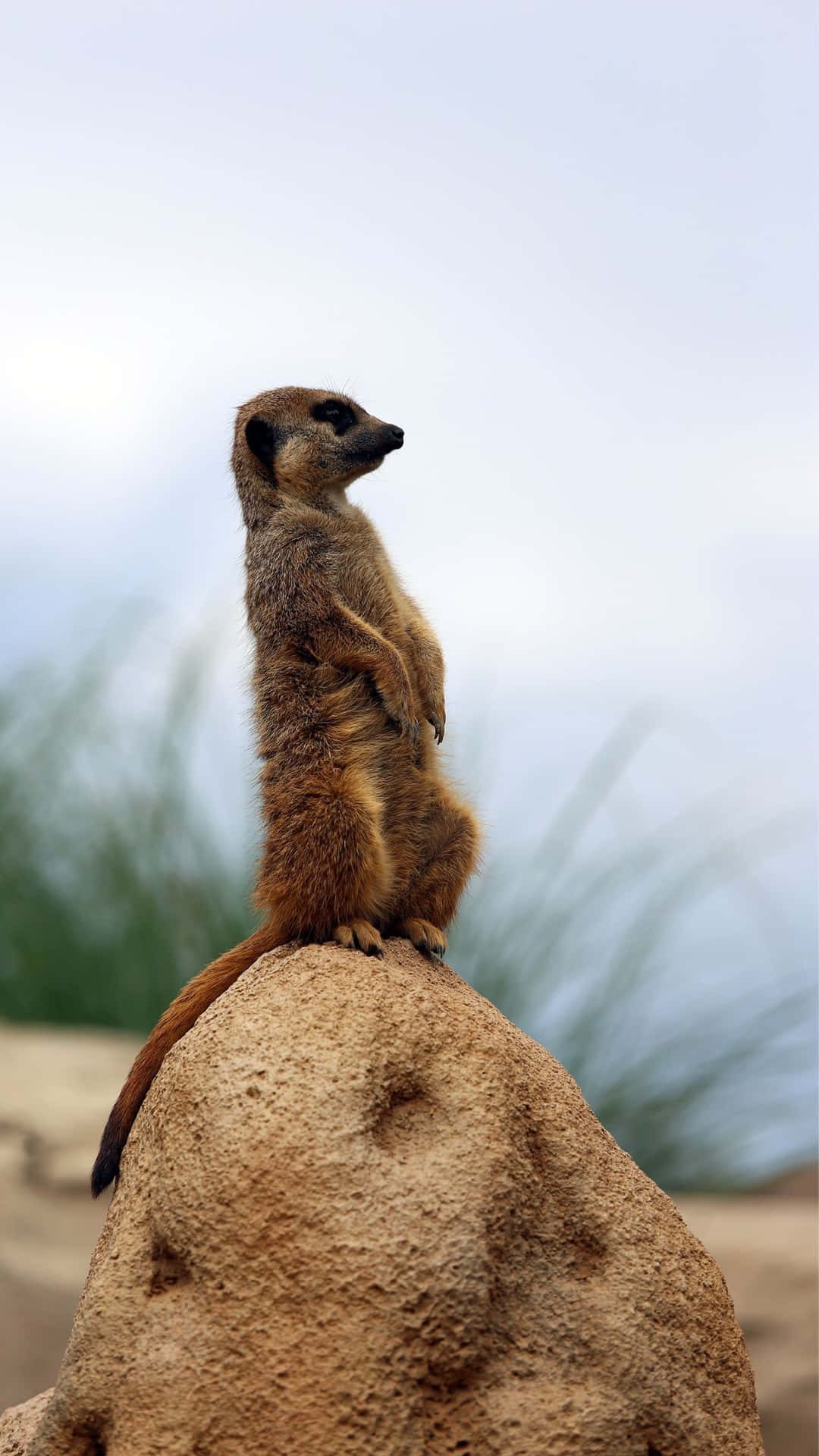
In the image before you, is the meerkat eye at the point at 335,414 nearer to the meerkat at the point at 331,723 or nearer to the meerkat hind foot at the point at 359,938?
the meerkat at the point at 331,723

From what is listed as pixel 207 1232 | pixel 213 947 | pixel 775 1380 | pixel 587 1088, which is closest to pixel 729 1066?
pixel 587 1088

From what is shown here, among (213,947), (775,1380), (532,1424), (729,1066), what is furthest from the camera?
(213,947)

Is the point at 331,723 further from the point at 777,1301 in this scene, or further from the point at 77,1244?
the point at 777,1301

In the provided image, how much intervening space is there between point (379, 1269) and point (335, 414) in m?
1.82

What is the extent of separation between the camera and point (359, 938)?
8.14 feet

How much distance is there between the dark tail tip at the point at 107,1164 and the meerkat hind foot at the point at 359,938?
0.59 meters

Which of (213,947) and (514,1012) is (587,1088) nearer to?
(514,1012)

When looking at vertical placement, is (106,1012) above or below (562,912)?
below

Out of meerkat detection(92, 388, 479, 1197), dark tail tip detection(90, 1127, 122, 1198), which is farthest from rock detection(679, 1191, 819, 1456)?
dark tail tip detection(90, 1127, 122, 1198)

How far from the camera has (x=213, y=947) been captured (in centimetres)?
576

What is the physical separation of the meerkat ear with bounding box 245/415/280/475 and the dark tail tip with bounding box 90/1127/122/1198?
1487mm

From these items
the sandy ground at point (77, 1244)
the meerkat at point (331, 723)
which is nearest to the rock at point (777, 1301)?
the sandy ground at point (77, 1244)

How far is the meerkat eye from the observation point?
9.34 ft

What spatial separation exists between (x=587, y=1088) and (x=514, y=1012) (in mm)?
462
